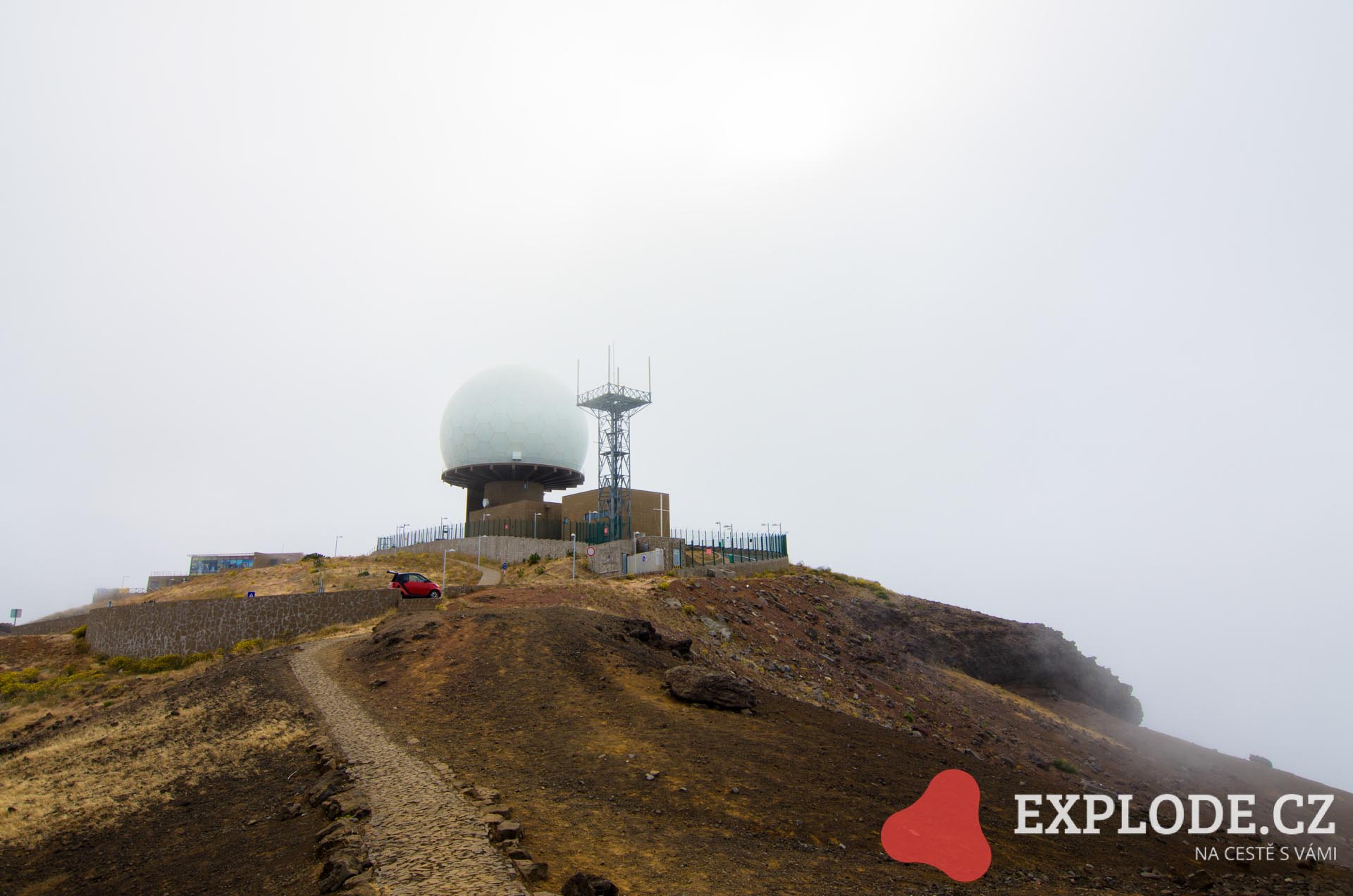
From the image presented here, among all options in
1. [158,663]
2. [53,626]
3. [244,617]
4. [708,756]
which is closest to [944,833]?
[708,756]

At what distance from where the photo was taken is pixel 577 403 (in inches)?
2036

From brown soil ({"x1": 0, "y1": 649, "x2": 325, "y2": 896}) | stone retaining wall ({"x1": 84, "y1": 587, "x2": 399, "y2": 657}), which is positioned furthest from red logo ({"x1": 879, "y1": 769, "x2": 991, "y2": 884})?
stone retaining wall ({"x1": 84, "y1": 587, "x2": 399, "y2": 657})

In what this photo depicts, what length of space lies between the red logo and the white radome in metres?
42.0

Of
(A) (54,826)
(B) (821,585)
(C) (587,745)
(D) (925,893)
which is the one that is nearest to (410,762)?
(C) (587,745)

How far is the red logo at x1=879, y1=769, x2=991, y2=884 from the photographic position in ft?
33.6

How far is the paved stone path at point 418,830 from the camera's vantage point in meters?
7.59

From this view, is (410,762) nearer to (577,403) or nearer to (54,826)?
(54,826)

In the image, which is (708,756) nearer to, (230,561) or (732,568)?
(732,568)

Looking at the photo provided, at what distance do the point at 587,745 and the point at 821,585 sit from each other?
27308 mm

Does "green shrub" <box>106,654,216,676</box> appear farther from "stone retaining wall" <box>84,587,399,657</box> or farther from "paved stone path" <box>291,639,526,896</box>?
"paved stone path" <box>291,639,526,896</box>

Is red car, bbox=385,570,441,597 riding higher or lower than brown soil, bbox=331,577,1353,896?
higher

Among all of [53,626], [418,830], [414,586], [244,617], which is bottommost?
[418,830]

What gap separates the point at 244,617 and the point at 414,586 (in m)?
6.03

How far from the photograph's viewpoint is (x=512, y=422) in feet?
172
